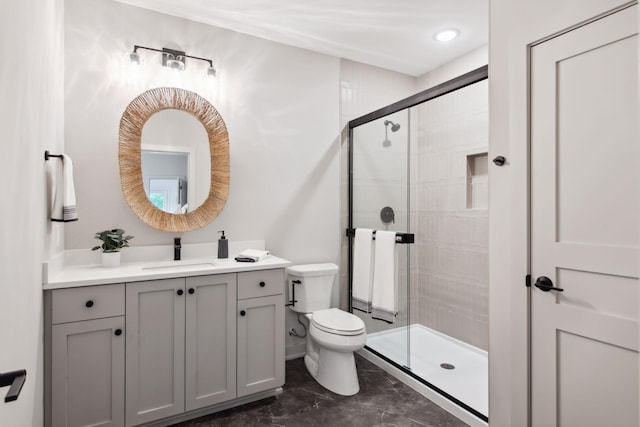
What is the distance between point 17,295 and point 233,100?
1.91 m

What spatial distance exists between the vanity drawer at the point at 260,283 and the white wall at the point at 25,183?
1.00 metres

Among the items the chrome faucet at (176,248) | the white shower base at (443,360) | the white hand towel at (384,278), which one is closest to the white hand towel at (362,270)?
the white hand towel at (384,278)

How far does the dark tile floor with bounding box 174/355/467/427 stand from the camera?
2064 millimetres

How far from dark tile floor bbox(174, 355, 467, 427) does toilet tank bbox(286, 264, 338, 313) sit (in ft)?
1.83

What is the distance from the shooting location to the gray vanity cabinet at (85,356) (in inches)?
67.5

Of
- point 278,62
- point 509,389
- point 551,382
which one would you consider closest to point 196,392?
point 509,389

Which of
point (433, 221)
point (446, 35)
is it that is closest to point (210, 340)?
point (433, 221)

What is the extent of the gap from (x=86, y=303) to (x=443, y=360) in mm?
2560

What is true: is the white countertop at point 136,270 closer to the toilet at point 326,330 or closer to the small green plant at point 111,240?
the small green plant at point 111,240

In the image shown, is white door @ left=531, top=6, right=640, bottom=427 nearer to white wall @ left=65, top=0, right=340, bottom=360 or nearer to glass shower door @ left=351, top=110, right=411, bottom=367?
glass shower door @ left=351, top=110, right=411, bottom=367

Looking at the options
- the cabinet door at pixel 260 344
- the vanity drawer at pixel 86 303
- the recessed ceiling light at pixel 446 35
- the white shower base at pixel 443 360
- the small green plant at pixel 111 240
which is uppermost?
the recessed ceiling light at pixel 446 35

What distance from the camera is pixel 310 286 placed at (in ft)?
9.11

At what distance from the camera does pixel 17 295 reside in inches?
46.4

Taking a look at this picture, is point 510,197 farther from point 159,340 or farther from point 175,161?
point 175,161
